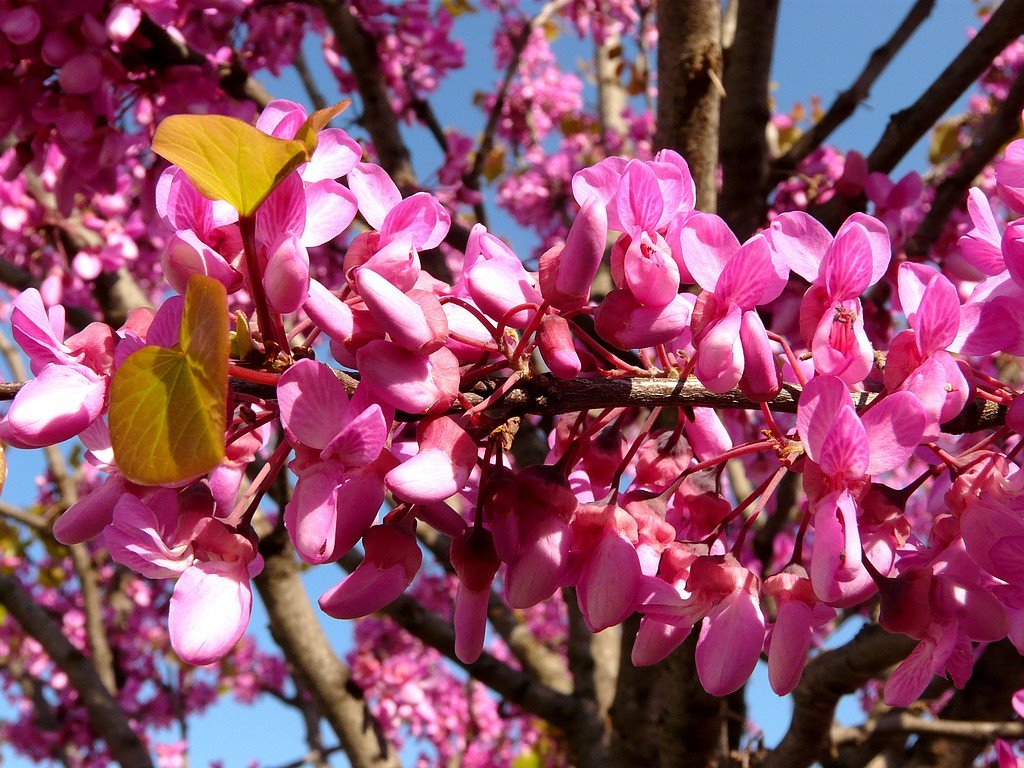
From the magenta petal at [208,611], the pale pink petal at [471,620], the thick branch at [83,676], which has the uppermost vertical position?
the magenta petal at [208,611]

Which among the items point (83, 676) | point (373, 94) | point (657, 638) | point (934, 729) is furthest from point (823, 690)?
point (83, 676)

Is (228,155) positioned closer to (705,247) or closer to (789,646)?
(705,247)

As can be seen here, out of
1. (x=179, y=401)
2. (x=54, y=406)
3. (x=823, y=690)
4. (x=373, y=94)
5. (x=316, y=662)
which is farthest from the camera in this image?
(x=373, y=94)

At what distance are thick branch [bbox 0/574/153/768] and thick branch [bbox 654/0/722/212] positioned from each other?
7.28ft

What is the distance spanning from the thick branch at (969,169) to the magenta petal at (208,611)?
1.88 meters

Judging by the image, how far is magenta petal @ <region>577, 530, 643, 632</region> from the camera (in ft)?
2.33

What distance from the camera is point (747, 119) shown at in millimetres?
2025

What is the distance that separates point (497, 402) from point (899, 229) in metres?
1.38

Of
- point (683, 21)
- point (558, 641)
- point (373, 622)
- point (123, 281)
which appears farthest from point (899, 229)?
point (373, 622)

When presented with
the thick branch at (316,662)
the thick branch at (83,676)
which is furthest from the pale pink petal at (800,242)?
the thick branch at (83,676)

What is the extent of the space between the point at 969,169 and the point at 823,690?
1.38 m

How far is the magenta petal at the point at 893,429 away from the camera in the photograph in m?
0.64

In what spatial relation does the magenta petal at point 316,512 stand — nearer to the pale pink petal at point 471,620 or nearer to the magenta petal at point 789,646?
the pale pink petal at point 471,620

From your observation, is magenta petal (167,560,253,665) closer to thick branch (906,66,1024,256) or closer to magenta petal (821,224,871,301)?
magenta petal (821,224,871,301)
